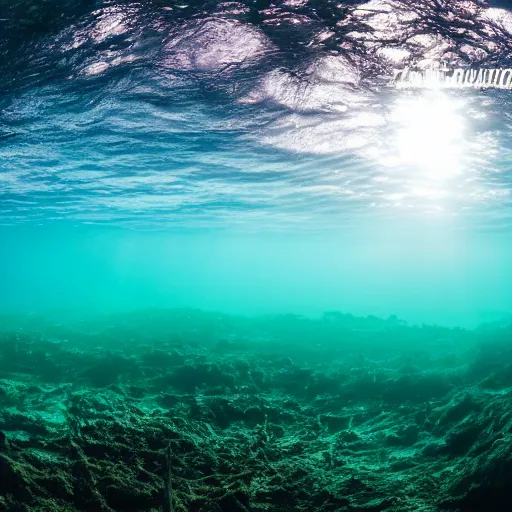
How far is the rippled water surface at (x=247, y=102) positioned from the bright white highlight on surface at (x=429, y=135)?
2.9 inches

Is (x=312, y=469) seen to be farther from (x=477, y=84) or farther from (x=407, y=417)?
(x=477, y=84)

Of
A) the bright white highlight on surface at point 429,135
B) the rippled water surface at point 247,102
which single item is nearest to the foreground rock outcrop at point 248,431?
the rippled water surface at point 247,102

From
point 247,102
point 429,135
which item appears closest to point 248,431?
point 247,102

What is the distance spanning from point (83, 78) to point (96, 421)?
9.03 m

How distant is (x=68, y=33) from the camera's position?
632cm

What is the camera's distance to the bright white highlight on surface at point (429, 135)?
10047 mm

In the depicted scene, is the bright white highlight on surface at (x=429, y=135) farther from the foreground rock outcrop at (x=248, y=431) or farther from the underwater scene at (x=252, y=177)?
the foreground rock outcrop at (x=248, y=431)

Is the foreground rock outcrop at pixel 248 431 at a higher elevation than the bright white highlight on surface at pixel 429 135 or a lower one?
lower

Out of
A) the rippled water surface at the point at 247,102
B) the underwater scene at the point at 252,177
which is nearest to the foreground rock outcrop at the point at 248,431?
the underwater scene at the point at 252,177

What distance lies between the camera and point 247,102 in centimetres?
998

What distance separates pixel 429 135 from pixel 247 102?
273 inches

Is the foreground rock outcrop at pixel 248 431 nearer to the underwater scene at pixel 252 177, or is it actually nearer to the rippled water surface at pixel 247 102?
the underwater scene at pixel 252 177

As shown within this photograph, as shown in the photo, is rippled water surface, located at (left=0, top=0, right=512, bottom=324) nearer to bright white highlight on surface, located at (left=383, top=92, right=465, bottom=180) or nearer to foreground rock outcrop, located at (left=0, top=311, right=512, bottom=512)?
bright white highlight on surface, located at (left=383, top=92, right=465, bottom=180)

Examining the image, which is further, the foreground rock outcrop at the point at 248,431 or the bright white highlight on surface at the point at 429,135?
the bright white highlight on surface at the point at 429,135
